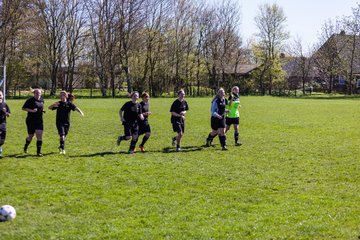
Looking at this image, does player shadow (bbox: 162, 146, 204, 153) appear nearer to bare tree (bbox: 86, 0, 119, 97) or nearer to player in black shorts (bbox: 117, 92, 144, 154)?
player in black shorts (bbox: 117, 92, 144, 154)

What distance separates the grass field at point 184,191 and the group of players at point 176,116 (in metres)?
0.50

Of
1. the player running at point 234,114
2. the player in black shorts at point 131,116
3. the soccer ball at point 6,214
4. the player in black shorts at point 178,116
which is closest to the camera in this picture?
the soccer ball at point 6,214

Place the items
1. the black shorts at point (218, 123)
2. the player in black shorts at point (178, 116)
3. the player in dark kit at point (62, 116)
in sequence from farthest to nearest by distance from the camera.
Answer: the black shorts at point (218, 123)
the player in black shorts at point (178, 116)
the player in dark kit at point (62, 116)

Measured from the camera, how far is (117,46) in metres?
57.8

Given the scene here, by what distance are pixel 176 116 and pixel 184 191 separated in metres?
5.42

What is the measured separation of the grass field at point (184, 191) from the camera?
19.8 feet

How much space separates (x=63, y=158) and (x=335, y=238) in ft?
26.0

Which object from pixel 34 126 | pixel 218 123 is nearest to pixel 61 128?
pixel 34 126

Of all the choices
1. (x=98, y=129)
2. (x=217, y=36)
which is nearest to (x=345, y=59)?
(x=217, y=36)

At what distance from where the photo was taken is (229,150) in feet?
44.3

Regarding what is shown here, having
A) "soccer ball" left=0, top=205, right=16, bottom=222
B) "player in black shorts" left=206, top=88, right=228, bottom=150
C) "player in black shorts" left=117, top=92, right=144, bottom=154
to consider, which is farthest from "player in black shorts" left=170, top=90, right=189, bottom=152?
"soccer ball" left=0, top=205, right=16, bottom=222

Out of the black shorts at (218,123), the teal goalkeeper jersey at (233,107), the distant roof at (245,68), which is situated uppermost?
the distant roof at (245,68)

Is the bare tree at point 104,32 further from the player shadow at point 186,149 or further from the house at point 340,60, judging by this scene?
the player shadow at point 186,149

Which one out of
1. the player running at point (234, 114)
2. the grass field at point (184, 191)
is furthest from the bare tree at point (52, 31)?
the player running at point (234, 114)
